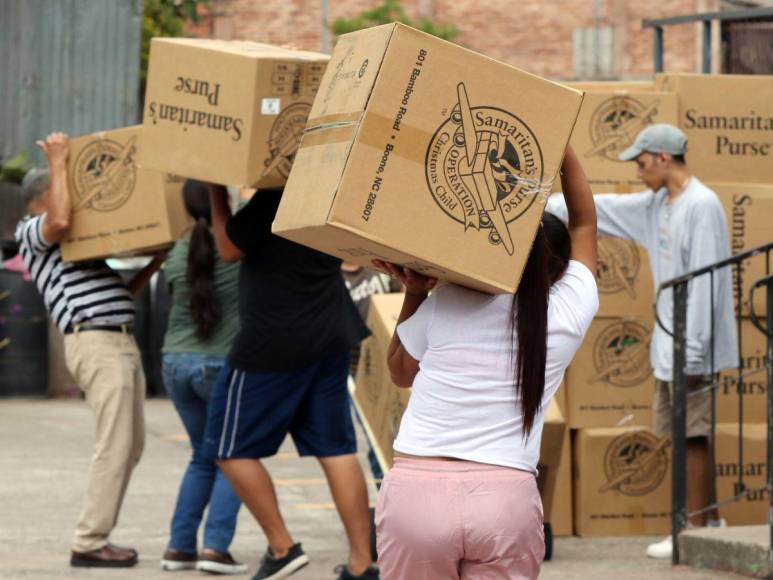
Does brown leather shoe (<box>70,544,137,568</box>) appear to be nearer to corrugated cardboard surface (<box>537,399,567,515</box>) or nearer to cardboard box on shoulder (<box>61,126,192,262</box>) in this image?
cardboard box on shoulder (<box>61,126,192,262</box>)

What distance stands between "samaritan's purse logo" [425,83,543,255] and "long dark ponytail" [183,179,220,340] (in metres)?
3.21

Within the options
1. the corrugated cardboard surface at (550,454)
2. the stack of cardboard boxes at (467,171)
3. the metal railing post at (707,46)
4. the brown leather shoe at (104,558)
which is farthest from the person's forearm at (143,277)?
the metal railing post at (707,46)

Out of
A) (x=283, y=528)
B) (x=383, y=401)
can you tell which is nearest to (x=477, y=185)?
(x=283, y=528)

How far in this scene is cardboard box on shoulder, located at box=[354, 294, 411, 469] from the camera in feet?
21.8

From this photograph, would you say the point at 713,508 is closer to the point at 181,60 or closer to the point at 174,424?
the point at 181,60

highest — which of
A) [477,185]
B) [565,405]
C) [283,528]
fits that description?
[477,185]

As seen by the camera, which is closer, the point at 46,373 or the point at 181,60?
the point at 181,60

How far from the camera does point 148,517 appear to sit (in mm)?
7910

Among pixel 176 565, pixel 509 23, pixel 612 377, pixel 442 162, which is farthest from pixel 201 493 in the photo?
pixel 509 23

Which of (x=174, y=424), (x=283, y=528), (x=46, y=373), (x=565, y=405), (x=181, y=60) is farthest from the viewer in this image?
(x=46, y=373)

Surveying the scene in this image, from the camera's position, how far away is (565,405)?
7258 millimetres

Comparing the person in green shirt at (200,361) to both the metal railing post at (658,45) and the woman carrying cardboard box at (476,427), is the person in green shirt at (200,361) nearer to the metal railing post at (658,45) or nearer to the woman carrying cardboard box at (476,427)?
the woman carrying cardboard box at (476,427)

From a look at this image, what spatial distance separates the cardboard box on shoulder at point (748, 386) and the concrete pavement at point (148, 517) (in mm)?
740

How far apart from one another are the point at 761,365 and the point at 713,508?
79 cm
